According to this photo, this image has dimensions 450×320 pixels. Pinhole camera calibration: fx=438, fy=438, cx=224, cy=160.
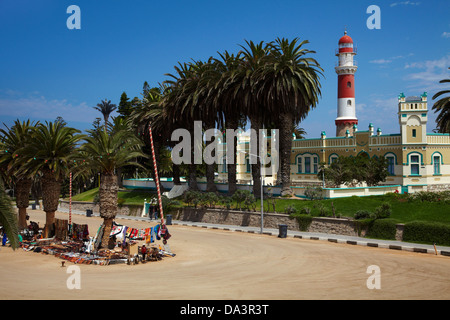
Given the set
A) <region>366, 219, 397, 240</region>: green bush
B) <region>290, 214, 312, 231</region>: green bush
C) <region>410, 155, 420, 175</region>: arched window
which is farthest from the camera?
<region>410, 155, 420, 175</region>: arched window

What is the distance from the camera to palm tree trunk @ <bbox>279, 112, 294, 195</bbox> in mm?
42406

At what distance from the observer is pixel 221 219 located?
41.2m

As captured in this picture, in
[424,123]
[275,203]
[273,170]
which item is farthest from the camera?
[273,170]

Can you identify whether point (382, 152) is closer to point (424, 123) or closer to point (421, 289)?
point (424, 123)

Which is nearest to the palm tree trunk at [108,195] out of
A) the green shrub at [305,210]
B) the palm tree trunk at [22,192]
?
the palm tree trunk at [22,192]

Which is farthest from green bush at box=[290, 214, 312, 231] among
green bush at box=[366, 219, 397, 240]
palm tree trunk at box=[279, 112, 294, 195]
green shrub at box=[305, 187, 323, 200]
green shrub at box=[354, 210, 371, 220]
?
palm tree trunk at box=[279, 112, 294, 195]

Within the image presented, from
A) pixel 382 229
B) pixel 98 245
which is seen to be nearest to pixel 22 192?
pixel 98 245

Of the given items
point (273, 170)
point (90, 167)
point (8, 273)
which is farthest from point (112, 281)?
point (273, 170)

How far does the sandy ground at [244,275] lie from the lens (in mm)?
15562

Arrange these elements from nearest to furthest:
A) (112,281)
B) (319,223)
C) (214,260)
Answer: (112,281)
(214,260)
(319,223)

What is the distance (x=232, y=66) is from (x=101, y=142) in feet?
78.6

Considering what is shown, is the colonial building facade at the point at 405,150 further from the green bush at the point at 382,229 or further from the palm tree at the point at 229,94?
the green bush at the point at 382,229

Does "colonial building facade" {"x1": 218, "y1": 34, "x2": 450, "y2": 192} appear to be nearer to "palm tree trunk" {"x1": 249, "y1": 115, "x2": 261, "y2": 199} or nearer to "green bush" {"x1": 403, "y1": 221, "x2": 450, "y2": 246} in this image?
"palm tree trunk" {"x1": 249, "y1": 115, "x2": 261, "y2": 199}

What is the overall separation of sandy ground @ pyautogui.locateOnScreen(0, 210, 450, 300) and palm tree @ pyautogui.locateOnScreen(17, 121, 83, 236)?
5.27 metres
